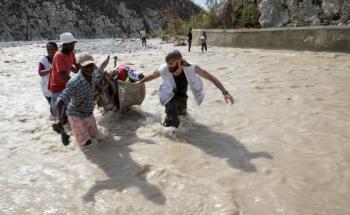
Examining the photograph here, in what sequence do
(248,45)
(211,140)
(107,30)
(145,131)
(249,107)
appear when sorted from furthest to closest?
(107,30) → (248,45) → (249,107) → (145,131) → (211,140)

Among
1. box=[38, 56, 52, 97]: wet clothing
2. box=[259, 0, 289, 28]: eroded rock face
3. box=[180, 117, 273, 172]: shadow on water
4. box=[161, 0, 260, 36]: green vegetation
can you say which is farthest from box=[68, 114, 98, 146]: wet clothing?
box=[161, 0, 260, 36]: green vegetation

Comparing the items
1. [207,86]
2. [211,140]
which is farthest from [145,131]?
[207,86]

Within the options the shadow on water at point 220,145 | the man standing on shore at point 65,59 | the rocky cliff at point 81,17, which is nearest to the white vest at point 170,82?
the shadow on water at point 220,145

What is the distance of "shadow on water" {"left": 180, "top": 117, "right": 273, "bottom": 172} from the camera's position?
475cm

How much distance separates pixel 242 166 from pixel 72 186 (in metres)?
1.72

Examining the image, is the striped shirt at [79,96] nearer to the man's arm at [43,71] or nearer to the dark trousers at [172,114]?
the dark trousers at [172,114]

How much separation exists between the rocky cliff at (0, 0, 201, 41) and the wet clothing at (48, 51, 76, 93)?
5003 cm

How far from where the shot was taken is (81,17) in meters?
64.3

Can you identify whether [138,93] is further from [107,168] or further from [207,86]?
[207,86]

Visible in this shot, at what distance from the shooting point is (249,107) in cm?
723

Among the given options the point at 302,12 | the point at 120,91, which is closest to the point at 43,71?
the point at 120,91

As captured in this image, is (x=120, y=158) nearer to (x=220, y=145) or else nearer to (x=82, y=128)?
(x=82, y=128)

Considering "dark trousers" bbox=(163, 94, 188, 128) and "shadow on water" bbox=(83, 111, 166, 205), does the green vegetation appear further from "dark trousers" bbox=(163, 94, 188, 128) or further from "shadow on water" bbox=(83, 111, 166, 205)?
"dark trousers" bbox=(163, 94, 188, 128)

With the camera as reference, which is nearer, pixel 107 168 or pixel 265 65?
pixel 107 168
